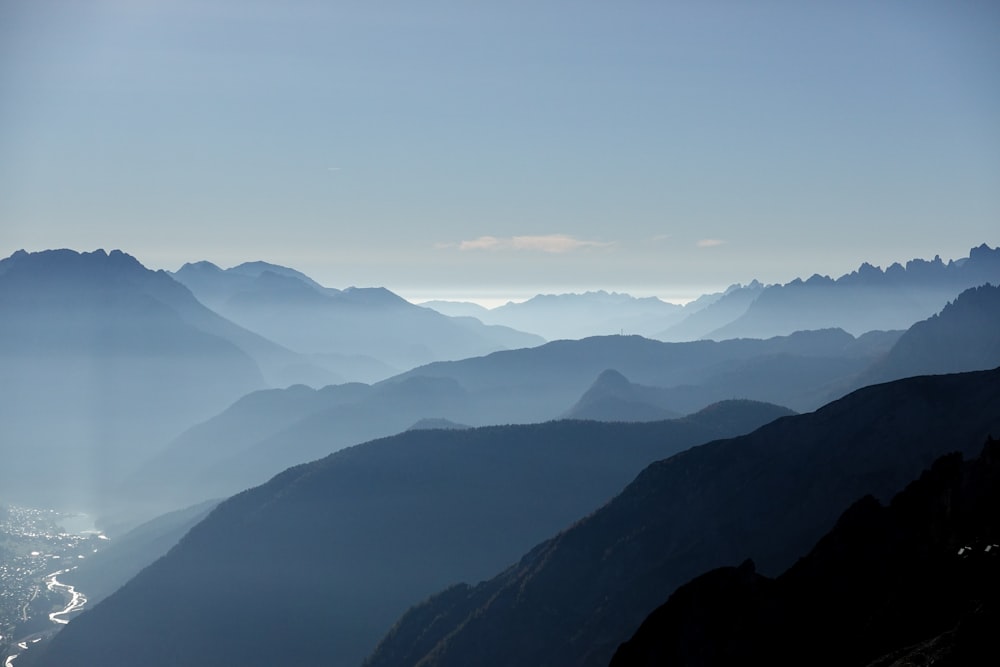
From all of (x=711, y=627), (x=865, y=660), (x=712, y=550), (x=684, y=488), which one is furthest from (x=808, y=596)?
(x=684, y=488)

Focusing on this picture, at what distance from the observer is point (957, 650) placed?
42.3m

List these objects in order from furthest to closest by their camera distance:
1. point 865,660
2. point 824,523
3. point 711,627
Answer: point 824,523 → point 711,627 → point 865,660

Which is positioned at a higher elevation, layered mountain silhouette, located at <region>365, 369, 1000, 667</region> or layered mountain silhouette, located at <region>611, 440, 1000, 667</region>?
layered mountain silhouette, located at <region>611, 440, 1000, 667</region>

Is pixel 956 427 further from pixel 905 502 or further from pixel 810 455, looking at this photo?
pixel 905 502

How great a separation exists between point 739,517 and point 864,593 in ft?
348

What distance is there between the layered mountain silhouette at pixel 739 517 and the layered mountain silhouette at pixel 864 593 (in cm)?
7745

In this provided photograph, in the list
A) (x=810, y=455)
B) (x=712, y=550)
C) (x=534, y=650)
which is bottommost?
(x=534, y=650)

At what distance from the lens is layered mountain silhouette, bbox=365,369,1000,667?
160000mm

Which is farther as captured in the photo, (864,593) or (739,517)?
(739,517)

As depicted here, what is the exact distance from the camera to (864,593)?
7225cm

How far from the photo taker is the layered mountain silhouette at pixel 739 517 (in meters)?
160

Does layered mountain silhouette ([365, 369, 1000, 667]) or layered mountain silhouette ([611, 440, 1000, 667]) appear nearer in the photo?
layered mountain silhouette ([611, 440, 1000, 667])

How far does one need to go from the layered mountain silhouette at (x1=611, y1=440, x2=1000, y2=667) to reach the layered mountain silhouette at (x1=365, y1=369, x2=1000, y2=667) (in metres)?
77.4

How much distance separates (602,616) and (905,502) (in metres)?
101
